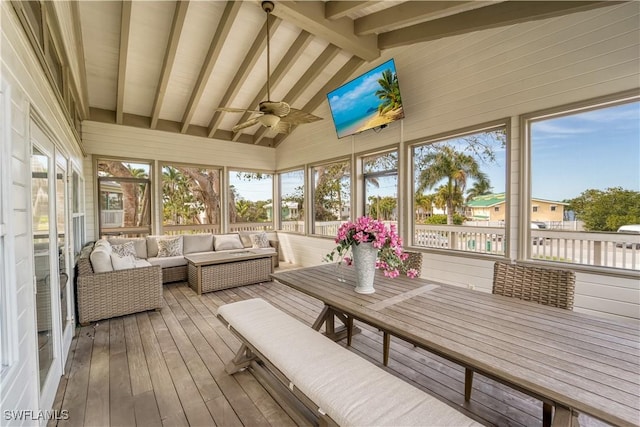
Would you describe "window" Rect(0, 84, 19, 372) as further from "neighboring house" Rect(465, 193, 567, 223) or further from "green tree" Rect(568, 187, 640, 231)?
"green tree" Rect(568, 187, 640, 231)

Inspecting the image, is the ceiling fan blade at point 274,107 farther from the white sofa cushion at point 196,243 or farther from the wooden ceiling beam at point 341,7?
the white sofa cushion at point 196,243

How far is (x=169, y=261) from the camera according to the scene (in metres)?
5.28

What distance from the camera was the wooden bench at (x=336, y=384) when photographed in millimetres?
1225

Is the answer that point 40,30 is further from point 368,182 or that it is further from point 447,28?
point 368,182

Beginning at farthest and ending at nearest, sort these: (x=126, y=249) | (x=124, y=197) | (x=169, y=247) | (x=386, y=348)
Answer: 1. (x=124, y=197)
2. (x=169, y=247)
3. (x=126, y=249)
4. (x=386, y=348)

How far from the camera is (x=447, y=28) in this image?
352 centimetres

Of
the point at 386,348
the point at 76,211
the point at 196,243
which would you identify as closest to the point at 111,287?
the point at 76,211

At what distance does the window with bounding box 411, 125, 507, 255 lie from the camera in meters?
3.77

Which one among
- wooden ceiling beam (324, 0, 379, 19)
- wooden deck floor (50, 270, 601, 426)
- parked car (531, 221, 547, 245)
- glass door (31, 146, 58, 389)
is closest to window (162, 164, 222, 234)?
wooden deck floor (50, 270, 601, 426)

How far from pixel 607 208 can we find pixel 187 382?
175 inches

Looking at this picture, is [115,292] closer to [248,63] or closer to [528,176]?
[248,63]

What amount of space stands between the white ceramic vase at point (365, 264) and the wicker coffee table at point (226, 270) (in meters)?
2.93

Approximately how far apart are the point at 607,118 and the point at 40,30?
509 centimetres

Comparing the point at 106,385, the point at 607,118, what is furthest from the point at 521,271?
the point at 106,385
